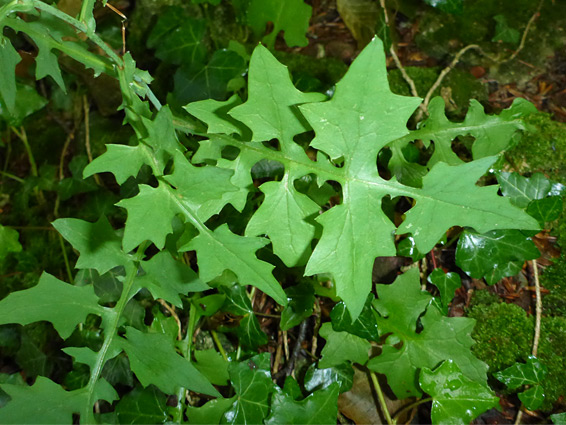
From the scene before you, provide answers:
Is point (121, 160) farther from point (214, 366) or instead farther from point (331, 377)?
point (331, 377)

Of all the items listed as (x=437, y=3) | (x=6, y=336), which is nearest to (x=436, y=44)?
(x=437, y=3)

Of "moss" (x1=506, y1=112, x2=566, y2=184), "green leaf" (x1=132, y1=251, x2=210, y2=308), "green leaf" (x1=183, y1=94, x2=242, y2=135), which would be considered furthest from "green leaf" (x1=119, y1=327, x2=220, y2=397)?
"moss" (x1=506, y1=112, x2=566, y2=184)

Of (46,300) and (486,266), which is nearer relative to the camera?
(46,300)

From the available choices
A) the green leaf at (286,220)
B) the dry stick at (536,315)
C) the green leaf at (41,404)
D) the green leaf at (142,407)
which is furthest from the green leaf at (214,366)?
the dry stick at (536,315)

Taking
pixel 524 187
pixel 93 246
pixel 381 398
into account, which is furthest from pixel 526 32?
pixel 93 246

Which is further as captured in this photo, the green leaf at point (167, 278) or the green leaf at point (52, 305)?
the green leaf at point (167, 278)

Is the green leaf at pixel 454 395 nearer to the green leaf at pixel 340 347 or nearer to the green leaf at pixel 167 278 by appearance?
the green leaf at pixel 340 347

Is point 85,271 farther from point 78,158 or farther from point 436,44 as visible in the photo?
point 436,44
